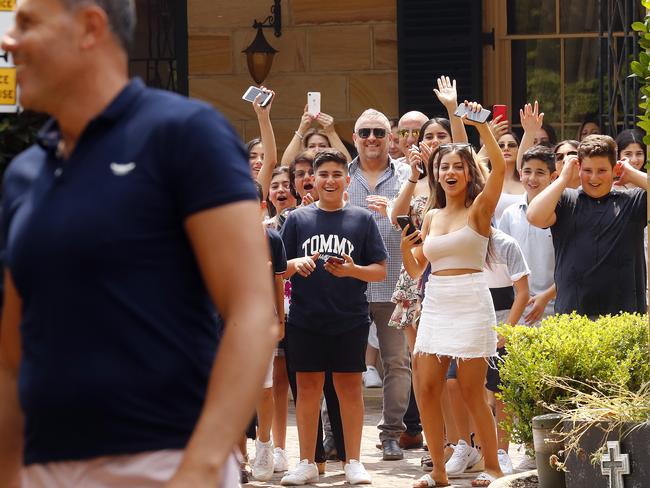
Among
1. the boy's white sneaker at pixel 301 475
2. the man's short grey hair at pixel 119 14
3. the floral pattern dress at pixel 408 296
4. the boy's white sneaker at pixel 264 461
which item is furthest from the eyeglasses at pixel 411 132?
the man's short grey hair at pixel 119 14

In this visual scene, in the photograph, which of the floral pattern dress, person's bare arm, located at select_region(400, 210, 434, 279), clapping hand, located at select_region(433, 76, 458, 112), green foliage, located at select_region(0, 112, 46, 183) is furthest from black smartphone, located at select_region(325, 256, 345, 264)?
green foliage, located at select_region(0, 112, 46, 183)

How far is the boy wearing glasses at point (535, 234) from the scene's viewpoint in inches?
370

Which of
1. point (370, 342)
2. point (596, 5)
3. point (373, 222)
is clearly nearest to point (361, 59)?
point (596, 5)

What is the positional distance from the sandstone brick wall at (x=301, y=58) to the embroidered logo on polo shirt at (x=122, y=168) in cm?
1138

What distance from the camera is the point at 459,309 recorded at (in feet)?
27.1

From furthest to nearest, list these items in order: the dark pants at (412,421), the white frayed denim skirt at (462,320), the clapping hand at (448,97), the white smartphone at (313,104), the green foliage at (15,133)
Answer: the white smartphone at (313,104) < the dark pants at (412,421) < the clapping hand at (448,97) < the white frayed denim skirt at (462,320) < the green foliage at (15,133)

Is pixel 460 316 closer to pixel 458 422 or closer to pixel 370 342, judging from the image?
pixel 458 422

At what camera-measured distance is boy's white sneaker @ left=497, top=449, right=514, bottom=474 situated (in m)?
8.66

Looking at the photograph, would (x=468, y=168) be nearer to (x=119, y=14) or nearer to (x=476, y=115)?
(x=476, y=115)

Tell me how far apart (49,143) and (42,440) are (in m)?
0.55

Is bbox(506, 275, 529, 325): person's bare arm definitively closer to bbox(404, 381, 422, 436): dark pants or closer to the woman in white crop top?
the woman in white crop top

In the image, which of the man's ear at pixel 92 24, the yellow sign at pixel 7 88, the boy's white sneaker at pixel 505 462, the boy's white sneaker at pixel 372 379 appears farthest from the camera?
the boy's white sneaker at pixel 372 379

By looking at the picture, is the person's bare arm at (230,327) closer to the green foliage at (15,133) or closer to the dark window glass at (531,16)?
the green foliage at (15,133)

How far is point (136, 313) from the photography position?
101 inches
